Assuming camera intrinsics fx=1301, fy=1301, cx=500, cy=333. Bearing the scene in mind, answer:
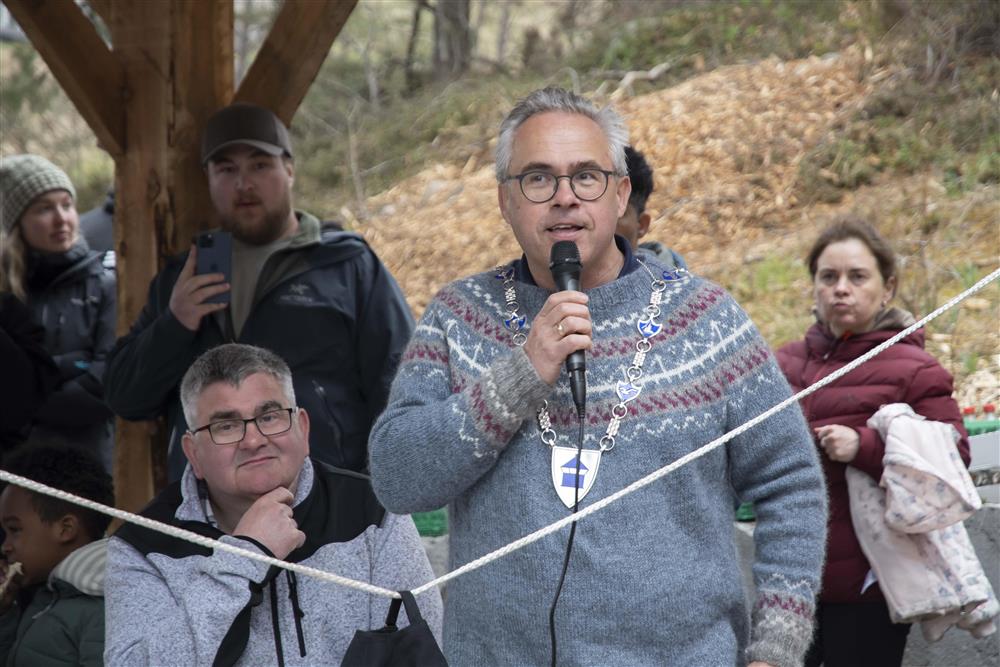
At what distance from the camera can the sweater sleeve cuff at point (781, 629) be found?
7.48ft

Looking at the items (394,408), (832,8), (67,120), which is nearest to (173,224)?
(394,408)

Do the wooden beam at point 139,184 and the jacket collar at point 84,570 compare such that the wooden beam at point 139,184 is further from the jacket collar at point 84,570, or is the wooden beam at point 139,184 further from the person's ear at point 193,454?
the person's ear at point 193,454

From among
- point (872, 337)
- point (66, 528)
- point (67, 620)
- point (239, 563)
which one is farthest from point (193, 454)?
point (872, 337)

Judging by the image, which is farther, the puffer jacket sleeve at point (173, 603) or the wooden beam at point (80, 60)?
the wooden beam at point (80, 60)

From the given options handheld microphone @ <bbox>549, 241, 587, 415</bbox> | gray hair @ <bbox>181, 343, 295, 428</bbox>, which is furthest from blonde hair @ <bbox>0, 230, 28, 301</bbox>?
handheld microphone @ <bbox>549, 241, 587, 415</bbox>

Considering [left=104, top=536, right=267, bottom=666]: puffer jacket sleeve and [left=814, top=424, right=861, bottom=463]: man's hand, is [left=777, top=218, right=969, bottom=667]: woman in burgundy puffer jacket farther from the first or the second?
[left=104, top=536, right=267, bottom=666]: puffer jacket sleeve

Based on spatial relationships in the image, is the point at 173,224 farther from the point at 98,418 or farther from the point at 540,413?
the point at 540,413

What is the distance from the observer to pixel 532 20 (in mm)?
15000

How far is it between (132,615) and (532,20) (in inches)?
511

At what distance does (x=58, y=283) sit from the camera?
16.7 ft

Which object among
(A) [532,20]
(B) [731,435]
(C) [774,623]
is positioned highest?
(A) [532,20]

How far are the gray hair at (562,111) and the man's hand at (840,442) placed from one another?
1.48 meters

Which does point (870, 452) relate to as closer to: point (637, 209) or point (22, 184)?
point (637, 209)

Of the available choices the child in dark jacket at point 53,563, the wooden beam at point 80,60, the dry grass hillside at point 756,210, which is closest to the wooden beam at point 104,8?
the wooden beam at point 80,60
